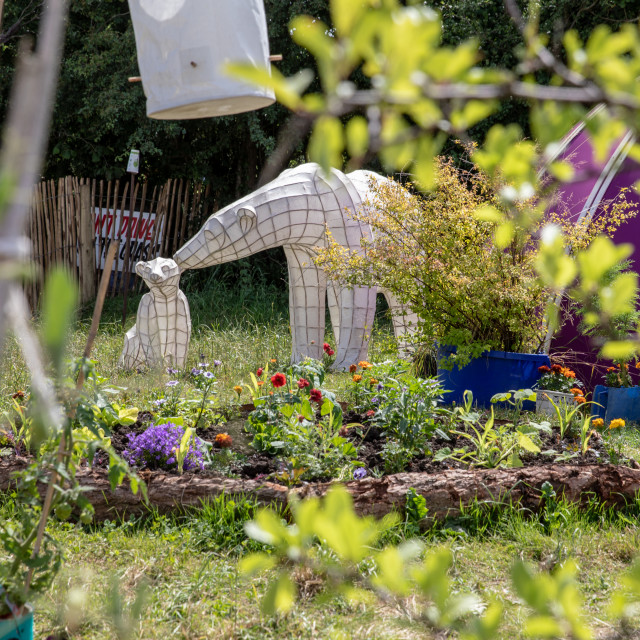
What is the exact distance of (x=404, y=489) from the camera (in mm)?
2652

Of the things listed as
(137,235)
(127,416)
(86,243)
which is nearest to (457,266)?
(127,416)

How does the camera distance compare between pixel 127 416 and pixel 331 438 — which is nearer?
pixel 331 438

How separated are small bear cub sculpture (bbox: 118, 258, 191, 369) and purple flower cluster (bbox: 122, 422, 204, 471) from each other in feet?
6.76

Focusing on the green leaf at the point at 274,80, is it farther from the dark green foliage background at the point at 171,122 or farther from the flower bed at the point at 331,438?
the dark green foliage background at the point at 171,122

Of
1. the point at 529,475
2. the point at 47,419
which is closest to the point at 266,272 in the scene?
the point at 529,475

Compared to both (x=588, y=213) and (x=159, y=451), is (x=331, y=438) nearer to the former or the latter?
(x=159, y=451)

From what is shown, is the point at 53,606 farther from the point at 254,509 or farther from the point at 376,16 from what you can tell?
the point at 376,16

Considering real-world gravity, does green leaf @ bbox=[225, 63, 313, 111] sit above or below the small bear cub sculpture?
above

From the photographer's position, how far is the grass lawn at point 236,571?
1994 mm

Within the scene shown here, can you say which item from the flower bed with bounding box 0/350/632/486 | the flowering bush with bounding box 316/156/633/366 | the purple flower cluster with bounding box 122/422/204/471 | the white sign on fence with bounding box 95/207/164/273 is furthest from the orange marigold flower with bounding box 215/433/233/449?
the white sign on fence with bounding box 95/207/164/273

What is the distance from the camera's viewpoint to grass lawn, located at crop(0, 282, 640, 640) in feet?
6.54

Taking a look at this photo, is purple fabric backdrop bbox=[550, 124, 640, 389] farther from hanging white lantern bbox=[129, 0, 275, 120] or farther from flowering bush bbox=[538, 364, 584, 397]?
hanging white lantern bbox=[129, 0, 275, 120]

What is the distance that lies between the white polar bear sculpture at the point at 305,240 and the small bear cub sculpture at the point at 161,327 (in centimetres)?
20

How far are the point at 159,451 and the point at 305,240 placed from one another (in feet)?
8.78
